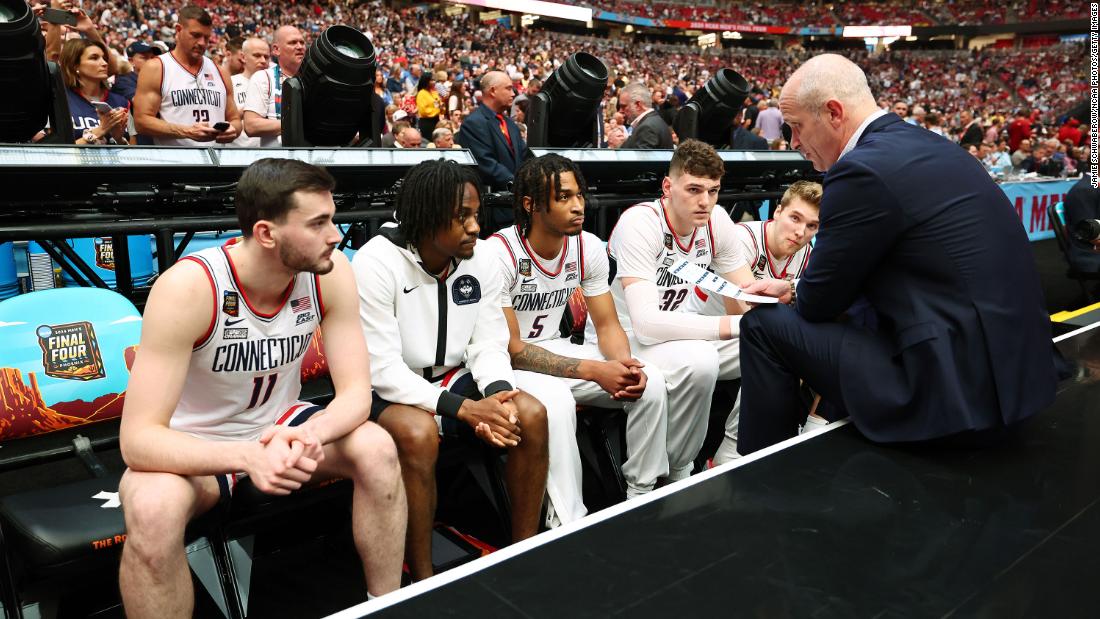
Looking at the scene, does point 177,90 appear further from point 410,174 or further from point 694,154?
point 694,154

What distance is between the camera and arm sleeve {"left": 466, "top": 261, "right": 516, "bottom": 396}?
7.86ft

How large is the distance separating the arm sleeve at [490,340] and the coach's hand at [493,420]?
7.6 inches

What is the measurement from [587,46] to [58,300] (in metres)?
28.8

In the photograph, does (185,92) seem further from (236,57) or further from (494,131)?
(236,57)

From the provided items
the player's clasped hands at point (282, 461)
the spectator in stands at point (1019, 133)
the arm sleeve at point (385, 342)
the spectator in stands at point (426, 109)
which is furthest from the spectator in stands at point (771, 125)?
the player's clasped hands at point (282, 461)

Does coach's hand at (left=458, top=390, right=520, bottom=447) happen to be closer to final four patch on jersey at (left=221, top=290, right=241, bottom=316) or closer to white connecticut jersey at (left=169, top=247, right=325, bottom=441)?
white connecticut jersey at (left=169, top=247, right=325, bottom=441)

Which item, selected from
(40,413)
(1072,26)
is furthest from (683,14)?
(40,413)

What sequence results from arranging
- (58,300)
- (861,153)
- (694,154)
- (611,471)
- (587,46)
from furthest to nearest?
1. (587,46)
2. (694,154)
3. (611,471)
4. (58,300)
5. (861,153)

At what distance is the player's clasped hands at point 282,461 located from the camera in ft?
5.47

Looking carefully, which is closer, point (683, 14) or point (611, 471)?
point (611, 471)

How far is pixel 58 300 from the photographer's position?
2271mm

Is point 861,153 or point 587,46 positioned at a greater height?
point 587,46

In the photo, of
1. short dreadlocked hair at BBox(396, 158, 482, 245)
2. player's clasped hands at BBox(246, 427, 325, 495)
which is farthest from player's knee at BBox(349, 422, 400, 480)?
short dreadlocked hair at BBox(396, 158, 482, 245)

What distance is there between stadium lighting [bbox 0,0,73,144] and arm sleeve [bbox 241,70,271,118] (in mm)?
1433
